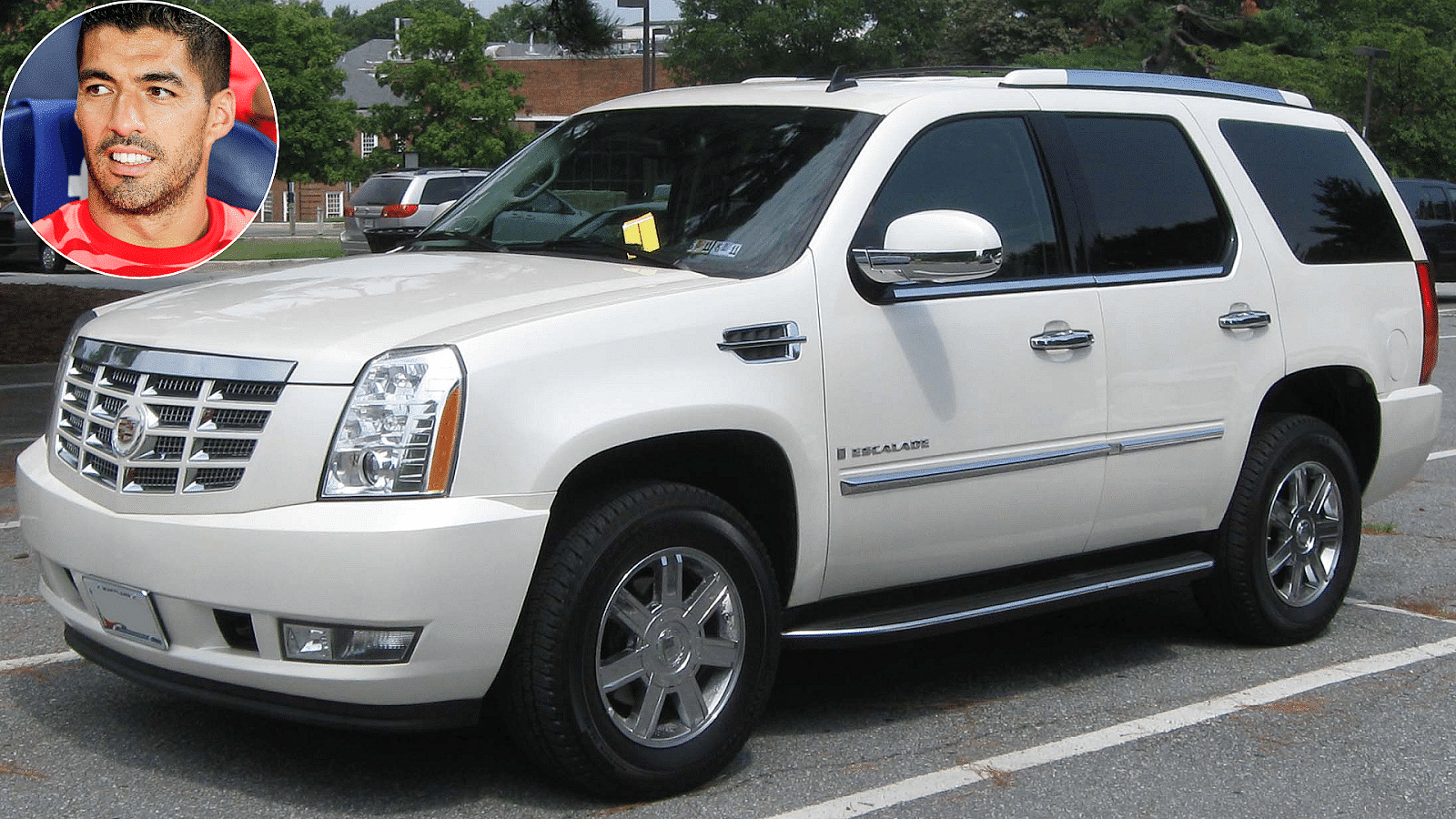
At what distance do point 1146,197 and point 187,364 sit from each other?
3.12 m

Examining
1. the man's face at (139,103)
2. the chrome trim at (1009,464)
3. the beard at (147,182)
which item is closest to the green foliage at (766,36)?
the beard at (147,182)

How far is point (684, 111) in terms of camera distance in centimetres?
534

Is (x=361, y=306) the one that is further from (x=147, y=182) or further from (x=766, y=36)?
(x=766, y=36)

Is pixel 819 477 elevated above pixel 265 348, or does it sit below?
below

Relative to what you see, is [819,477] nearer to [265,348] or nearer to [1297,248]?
[265,348]

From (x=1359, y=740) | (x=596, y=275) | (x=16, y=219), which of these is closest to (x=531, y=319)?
(x=596, y=275)

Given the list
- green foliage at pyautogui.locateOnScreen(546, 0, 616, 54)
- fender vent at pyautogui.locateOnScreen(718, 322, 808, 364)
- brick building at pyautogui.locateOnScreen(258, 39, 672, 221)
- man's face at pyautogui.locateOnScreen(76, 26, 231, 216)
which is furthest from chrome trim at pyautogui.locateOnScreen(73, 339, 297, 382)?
brick building at pyautogui.locateOnScreen(258, 39, 672, 221)

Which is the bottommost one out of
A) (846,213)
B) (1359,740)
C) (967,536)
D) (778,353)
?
(1359,740)

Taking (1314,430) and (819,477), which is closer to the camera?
(819,477)

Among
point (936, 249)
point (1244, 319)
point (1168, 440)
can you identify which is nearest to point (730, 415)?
point (936, 249)

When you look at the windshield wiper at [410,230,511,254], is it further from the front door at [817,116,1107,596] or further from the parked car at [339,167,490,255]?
the parked car at [339,167,490,255]

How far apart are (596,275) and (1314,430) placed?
281 cm

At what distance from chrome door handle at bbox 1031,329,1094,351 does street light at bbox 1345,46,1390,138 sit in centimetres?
3158

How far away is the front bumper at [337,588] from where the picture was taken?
3.71 meters
